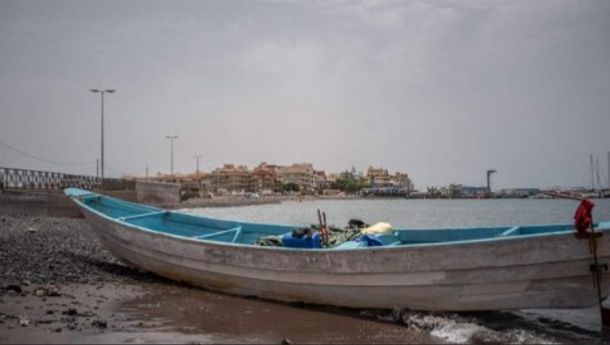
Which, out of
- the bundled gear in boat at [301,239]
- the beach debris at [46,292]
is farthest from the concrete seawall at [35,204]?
the bundled gear in boat at [301,239]

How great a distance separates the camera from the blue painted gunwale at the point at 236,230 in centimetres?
873

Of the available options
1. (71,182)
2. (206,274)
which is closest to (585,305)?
(206,274)

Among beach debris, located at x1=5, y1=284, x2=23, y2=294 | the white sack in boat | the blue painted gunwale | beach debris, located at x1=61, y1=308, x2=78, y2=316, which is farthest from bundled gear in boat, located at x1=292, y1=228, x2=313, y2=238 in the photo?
beach debris, located at x1=5, y1=284, x2=23, y2=294

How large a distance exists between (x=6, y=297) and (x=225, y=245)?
353 cm

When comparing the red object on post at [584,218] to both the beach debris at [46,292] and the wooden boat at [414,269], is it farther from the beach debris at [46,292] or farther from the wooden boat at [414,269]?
the beach debris at [46,292]

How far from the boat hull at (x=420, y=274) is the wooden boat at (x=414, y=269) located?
1cm

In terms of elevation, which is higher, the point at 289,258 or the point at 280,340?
the point at 289,258

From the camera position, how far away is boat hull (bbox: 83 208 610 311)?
743 centimetres

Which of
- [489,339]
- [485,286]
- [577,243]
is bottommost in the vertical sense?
[489,339]

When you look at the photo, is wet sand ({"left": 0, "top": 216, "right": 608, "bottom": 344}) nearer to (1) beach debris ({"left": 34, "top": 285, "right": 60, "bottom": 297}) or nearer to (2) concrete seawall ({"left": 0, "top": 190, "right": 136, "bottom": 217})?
(1) beach debris ({"left": 34, "top": 285, "right": 60, "bottom": 297})

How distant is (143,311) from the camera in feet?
27.8

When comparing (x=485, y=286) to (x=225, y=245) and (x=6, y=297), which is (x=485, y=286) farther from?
(x=6, y=297)

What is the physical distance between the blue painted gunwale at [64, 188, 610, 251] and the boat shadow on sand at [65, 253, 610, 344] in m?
1.07

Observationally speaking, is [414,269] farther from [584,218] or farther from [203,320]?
[203,320]
